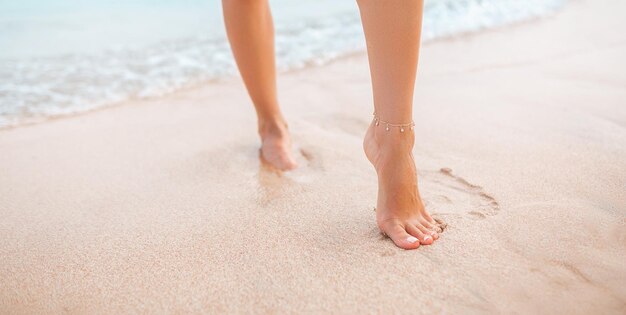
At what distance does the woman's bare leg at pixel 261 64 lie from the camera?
168 centimetres

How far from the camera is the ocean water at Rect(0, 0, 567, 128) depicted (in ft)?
9.43

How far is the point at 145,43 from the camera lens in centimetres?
401

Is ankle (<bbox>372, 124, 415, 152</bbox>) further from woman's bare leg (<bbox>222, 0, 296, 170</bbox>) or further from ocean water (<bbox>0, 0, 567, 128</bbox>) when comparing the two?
ocean water (<bbox>0, 0, 567, 128</bbox>)

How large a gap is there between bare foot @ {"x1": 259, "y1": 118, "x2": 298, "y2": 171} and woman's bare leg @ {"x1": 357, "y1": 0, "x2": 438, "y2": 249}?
49cm

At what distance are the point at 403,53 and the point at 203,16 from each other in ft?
13.7

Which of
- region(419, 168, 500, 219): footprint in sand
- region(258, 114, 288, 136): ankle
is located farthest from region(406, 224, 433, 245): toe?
region(258, 114, 288, 136): ankle

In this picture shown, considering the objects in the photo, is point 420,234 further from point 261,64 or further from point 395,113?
point 261,64

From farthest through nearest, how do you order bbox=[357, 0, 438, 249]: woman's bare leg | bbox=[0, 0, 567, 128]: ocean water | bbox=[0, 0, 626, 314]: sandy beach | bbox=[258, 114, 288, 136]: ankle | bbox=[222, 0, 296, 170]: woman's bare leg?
1. bbox=[0, 0, 567, 128]: ocean water
2. bbox=[258, 114, 288, 136]: ankle
3. bbox=[222, 0, 296, 170]: woman's bare leg
4. bbox=[357, 0, 438, 249]: woman's bare leg
5. bbox=[0, 0, 626, 314]: sandy beach

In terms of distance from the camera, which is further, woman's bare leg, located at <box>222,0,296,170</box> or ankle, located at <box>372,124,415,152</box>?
woman's bare leg, located at <box>222,0,296,170</box>

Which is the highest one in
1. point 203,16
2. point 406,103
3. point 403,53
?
point 403,53

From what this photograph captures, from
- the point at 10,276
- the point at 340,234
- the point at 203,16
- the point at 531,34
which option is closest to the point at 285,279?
the point at 340,234

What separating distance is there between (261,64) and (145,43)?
253 centimetres

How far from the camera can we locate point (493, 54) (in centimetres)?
301

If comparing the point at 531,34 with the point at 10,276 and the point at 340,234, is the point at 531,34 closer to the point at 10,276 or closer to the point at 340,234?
the point at 340,234
